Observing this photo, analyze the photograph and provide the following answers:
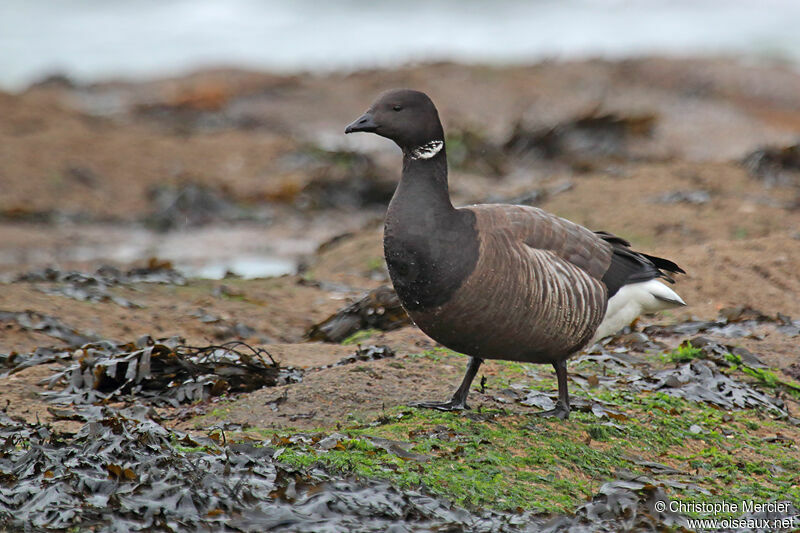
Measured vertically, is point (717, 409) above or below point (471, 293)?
below

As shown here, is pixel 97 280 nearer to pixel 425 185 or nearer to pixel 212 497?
pixel 425 185

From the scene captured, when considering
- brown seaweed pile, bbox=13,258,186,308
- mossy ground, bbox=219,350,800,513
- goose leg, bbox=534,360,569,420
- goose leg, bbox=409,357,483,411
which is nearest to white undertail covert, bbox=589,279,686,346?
goose leg, bbox=534,360,569,420

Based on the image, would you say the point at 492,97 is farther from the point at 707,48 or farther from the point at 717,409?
the point at 717,409

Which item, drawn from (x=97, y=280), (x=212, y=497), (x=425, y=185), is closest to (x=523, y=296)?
(x=425, y=185)

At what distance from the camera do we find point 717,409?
6777mm

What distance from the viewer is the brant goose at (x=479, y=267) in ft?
17.9

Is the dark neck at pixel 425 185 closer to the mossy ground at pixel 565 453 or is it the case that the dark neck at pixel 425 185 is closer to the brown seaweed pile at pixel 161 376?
the mossy ground at pixel 565 453

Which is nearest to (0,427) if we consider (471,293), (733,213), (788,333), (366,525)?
(366,525)

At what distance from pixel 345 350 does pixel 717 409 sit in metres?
2.82

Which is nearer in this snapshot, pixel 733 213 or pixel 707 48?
pixel 733 213

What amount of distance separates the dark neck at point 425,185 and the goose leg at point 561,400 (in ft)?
4.01

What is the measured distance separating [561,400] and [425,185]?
158 cm

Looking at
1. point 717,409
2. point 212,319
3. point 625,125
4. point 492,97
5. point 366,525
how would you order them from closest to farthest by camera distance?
point 366,525 → point 717,409 → point 212,319 → point 625,125 → point 492,97

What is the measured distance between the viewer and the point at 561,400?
19.9 feet
